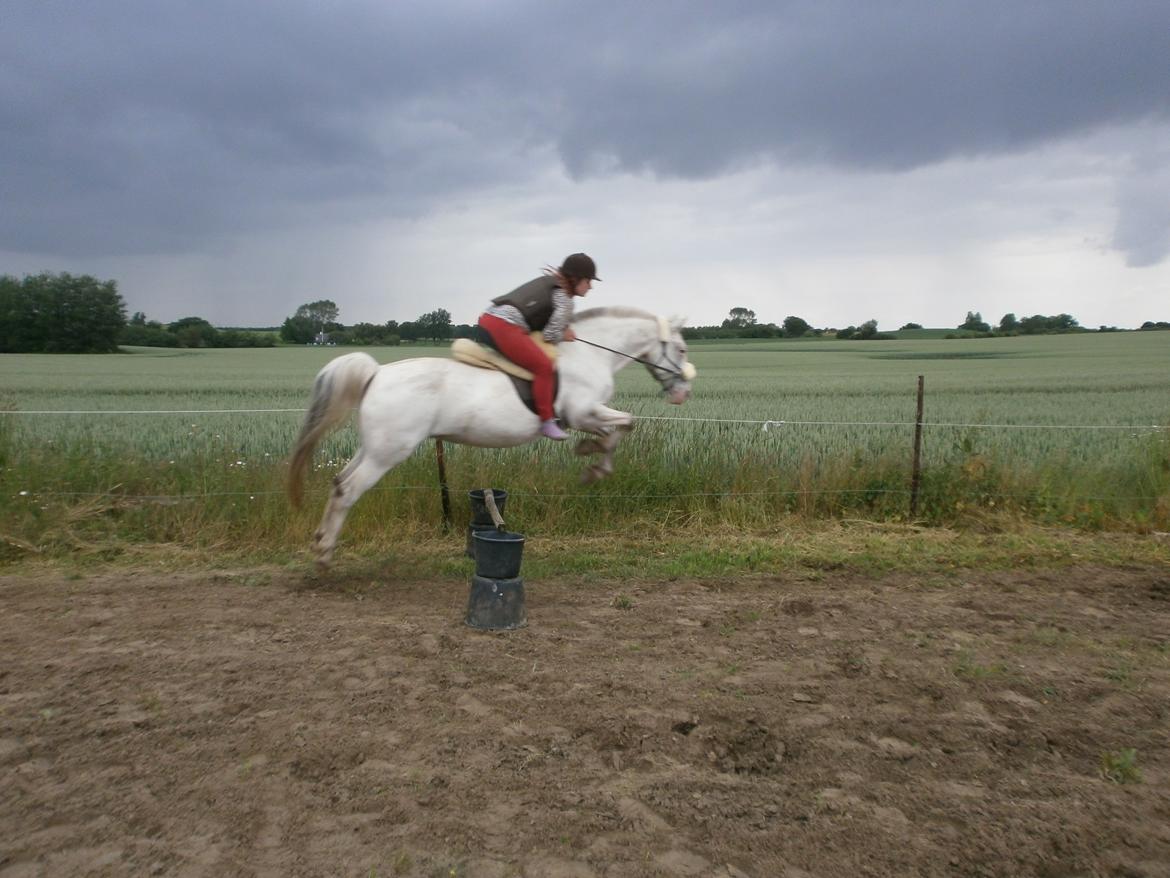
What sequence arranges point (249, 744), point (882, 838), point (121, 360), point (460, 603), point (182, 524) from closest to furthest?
point (882, 838) → point (249, 744) → point (460, 603) → point (182, 524) → point (121, 360)

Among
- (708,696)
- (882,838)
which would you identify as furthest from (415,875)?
(708,696)

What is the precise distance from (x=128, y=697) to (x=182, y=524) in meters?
3.68

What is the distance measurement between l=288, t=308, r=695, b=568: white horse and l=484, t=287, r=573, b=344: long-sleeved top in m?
0.26

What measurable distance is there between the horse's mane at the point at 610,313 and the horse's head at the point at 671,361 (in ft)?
0.47

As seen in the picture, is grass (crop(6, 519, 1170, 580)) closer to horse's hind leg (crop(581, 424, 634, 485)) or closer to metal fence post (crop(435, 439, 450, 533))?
metal fence post (crop(435, 439, 450, 533))

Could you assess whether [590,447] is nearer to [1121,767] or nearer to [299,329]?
[1121,767]

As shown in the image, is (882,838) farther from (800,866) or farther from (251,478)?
(251,478)

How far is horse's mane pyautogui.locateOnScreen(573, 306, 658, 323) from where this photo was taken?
6367 millimetres

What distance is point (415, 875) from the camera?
262 centimetres

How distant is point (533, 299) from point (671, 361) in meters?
1.26

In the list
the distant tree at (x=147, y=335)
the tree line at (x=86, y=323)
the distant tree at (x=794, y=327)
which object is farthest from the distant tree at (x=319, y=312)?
the distant tree at (x=794, y=327)

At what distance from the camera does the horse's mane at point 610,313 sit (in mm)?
6367

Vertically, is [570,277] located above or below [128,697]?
above

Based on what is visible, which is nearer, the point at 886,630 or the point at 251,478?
the point at 886,630
